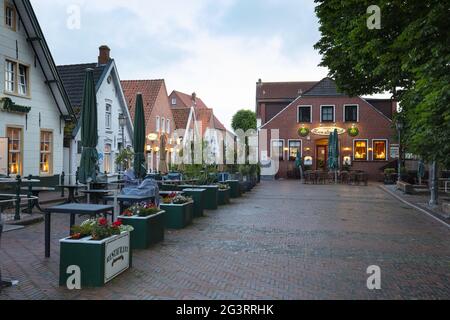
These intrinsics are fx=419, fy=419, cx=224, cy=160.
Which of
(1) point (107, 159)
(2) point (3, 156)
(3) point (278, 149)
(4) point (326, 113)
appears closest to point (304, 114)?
(4) point (326, 113)

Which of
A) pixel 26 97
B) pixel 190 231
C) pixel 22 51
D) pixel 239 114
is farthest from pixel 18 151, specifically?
pixel 239 114

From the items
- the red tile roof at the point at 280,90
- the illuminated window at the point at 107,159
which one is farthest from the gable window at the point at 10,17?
the red tile roof at the point at 280,90

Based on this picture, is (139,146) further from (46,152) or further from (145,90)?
(145,90)

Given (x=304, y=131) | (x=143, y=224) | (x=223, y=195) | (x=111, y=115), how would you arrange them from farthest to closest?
(x=304, y=131) < (x=111, y=115) < (x=223, y=195) < (x=143, y=224)

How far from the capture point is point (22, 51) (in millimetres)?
16406

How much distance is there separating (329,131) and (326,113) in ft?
5.53

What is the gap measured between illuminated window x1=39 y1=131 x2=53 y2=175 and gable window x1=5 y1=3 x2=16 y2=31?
4468 millimetres

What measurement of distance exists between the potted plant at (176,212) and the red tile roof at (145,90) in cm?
2348

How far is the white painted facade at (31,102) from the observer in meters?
15.5

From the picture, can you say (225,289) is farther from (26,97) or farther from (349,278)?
(26,97)

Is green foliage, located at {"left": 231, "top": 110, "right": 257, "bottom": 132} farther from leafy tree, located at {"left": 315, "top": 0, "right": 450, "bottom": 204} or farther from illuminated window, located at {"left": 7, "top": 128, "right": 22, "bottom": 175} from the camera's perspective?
illuminated window, located at {"left": 7, "top": 128, "right": 22, "bottom": 175}

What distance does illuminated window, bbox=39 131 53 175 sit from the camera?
709 inches

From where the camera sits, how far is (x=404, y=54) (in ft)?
33.1

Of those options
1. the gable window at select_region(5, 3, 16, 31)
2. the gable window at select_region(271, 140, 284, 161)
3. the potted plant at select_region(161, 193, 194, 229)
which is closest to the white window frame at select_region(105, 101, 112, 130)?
the gable window at select_region(5, 3, 16, 31)
